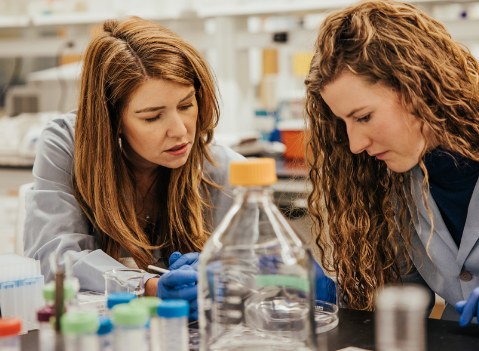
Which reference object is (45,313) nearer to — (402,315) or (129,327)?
(129,327)

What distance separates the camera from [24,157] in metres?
2.79

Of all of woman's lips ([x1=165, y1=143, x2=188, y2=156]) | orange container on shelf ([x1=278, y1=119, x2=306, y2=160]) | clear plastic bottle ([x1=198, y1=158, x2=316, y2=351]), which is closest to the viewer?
clear plastic bottle ([x1=198, y1=158, x2=316, y2=351])

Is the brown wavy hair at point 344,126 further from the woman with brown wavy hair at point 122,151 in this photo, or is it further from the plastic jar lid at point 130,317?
the plastic jar lid at point 130,317

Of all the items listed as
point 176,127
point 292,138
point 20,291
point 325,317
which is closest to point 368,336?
point 325,317

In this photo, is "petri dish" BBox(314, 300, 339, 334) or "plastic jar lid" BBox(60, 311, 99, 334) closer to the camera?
"plastic jar lid" BBox(60, 311, 99, 334)

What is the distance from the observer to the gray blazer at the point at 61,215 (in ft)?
4.06

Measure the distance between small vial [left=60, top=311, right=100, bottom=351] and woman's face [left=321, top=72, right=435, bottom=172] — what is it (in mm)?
722

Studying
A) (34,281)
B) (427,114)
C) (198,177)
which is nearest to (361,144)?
(427,114)

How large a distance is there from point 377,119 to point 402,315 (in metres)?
0.63

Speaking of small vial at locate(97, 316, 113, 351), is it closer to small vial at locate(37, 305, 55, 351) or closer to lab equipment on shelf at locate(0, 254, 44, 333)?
small vial at locate(37, 305, 55, 351)

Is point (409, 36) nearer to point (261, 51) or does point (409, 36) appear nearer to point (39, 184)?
point (39, 184)

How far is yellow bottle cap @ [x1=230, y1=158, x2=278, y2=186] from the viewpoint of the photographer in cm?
73

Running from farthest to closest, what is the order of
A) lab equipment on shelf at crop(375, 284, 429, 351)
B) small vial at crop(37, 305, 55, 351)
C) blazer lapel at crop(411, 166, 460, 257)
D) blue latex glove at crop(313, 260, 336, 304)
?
blazer lapel at crop(411, 166, 460, 257) → blue latex glove at crop(313, 260, 336, 304) → small vial at crop(37, 305, 55, 351) → lab equipment on shelf at crop(375, 284, 429, 351)

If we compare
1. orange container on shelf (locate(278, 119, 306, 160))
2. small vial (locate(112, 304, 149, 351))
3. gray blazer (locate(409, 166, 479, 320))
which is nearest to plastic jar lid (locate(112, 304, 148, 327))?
small vial (locate(112, 304, 149, 351))
